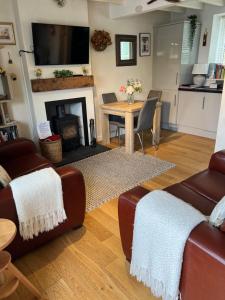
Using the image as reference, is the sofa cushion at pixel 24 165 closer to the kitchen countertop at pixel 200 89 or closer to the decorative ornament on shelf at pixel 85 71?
the decorative ornament on shelf at pixel 85 71

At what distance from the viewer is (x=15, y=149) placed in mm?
2527

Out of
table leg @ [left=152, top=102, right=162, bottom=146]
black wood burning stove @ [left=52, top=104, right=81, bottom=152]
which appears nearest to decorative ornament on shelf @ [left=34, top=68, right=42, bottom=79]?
black wood burning stove @ [left=52, top=104, right=81, bottom=152]

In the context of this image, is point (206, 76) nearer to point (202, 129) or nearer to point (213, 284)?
point (202, 129)

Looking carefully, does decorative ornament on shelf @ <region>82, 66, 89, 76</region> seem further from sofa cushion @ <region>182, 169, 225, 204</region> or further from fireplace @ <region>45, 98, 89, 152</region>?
sofa cushion @ <region>182, 169, 225, 204</region>

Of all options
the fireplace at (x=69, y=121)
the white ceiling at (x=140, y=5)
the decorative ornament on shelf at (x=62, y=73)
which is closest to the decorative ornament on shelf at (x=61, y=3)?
the white ceiling at (x=140, y=5)

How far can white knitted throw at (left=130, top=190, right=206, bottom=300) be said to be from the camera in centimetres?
110

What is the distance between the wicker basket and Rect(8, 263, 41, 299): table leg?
2.09 meters

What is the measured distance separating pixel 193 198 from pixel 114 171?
1580mm

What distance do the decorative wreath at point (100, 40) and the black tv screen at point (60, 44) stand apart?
7.5 inches

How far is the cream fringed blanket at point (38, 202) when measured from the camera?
60.2 inches

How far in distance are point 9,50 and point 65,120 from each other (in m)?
1.26

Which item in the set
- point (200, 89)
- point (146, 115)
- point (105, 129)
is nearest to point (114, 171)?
point (146, 115)

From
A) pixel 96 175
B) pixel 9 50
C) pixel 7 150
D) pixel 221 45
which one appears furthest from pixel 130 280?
pixel 221 45

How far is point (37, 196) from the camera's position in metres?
1.58
